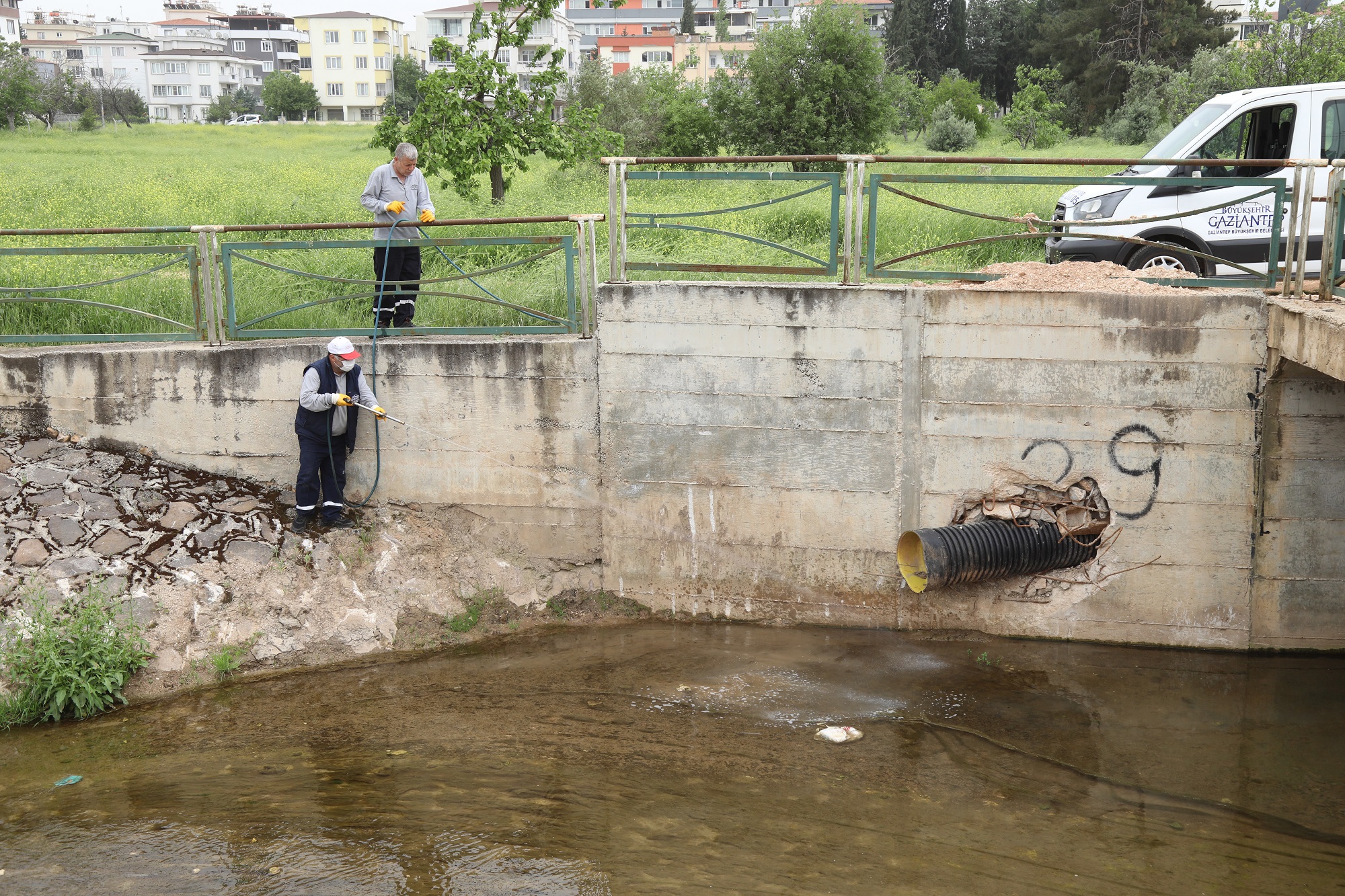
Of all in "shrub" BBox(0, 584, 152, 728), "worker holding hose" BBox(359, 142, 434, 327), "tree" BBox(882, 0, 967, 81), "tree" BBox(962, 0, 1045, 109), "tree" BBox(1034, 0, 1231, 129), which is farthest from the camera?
"tree" BBox(882, 0, 967, 81)

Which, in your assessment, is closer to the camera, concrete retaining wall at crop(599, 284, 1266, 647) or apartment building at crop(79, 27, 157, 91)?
concrete retaining wall at crop(599, 284, 1266, 647)

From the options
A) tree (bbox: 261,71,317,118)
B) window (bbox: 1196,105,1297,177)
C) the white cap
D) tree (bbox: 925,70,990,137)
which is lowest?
the white cap

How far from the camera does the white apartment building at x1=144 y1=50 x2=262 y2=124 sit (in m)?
98.2

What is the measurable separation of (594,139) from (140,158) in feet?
59.1

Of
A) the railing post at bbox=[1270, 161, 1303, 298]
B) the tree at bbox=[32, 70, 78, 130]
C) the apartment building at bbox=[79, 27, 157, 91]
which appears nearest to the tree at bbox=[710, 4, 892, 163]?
the railing post at bbox=[1270, 161, 1303, 298]

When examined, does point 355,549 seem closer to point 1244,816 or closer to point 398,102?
Result: point 1244,816

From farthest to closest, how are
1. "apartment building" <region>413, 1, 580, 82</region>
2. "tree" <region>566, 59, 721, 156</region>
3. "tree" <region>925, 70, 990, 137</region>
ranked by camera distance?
1. "apartment building" <region>413, 1, 580, 82</region>
2. "tree" <region>925, 70, 990, 137</region>
3. "tree" <region>566, 59, 721, 156</region>

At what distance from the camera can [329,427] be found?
8453mm

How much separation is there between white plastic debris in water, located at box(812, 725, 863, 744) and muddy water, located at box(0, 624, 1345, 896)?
0.14m

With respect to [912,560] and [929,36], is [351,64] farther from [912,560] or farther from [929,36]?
[912,560]

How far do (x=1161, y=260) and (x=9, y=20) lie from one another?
4306 inches

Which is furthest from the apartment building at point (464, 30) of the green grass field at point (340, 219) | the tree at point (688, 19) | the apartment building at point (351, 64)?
the green grass field at point (340, 219)

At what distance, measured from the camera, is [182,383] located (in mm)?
8898

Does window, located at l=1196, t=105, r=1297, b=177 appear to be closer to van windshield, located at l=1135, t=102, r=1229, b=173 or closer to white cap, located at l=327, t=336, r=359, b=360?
van windshield, located at l=1135, t=102, r=1229, b=173
